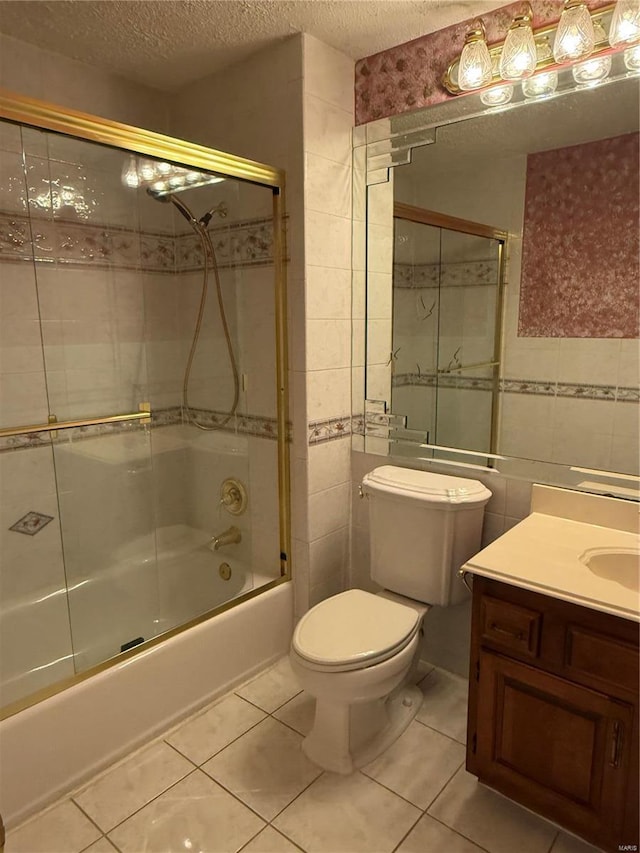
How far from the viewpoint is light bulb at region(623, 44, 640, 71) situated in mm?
1606

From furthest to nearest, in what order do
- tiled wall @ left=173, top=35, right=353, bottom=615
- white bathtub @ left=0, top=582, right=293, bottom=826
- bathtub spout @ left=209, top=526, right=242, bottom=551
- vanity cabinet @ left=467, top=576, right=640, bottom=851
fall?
bathtub spout @ left=209, top=526, right=242, bottom=551
tiled wall @ left=173, top=35, right=353, bottom=615
white bathtub @ left=0, top=582, right=293, bottom=826
vanity cabinet @ left=467, top=576, right=640, bottom=851

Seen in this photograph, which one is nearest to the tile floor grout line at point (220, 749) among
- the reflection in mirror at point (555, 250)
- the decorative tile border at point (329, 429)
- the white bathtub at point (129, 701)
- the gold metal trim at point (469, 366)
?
the white bathtub at point (129, 701)

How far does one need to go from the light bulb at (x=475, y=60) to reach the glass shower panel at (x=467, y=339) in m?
0.53

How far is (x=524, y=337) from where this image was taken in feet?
6.91

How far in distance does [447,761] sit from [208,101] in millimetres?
2645

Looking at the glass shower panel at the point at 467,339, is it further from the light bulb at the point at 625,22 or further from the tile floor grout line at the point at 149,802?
the tile floor grout line at the point at 149,802

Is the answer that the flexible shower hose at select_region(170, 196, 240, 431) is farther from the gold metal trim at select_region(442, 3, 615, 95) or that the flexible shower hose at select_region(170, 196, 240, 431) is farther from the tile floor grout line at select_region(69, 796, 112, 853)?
the tile floor grout line at select_region(69, 796, 112, 853)

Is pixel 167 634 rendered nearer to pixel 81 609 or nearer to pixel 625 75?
pixel 81 609

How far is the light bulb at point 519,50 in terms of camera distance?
1704 millimetres

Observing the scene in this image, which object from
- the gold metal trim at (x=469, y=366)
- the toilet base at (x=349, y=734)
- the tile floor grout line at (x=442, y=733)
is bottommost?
the tile floor grout line at (x=442, y=733)

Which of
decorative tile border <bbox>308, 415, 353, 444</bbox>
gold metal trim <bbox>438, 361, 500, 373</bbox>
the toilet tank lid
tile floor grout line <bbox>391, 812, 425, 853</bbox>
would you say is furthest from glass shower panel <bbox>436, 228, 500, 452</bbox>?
tile floor grout line <bbox>391, 812, 425, 853</bbox>

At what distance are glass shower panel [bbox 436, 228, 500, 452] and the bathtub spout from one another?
0.97 metres

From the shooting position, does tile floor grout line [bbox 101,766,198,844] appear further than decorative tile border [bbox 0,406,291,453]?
No

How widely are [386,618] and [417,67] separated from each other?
192cm
